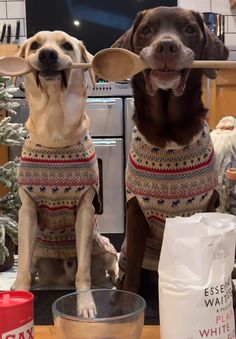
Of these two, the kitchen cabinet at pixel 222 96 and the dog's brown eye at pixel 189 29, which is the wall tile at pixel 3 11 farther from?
the dog's brown eye at pixel 189 29

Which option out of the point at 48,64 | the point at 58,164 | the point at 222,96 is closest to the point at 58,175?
the point at 58,164

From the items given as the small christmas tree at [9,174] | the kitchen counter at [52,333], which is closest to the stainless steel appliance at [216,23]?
the small christmas tree at [9,174]

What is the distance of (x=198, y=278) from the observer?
25.7 inches

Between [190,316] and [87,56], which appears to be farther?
[87,56]

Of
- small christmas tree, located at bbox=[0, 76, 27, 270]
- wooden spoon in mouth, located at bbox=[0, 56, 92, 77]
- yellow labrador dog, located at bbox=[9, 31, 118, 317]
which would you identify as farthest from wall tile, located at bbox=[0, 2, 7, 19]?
wooden spoon in mouth, located at bbox=[0, 56, 92, 77]

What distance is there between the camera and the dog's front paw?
0.76 metres

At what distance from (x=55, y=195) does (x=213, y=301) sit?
30.3 inches

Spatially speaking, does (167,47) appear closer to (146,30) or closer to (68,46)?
(146,30)

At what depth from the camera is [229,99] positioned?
339 centimetres

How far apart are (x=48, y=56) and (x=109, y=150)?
204 centimetres

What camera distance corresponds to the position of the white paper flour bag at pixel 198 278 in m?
0.65

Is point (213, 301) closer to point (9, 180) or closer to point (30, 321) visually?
point (30, 321)

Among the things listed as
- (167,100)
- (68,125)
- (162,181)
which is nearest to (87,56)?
(68,125)

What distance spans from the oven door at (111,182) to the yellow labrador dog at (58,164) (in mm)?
1804
